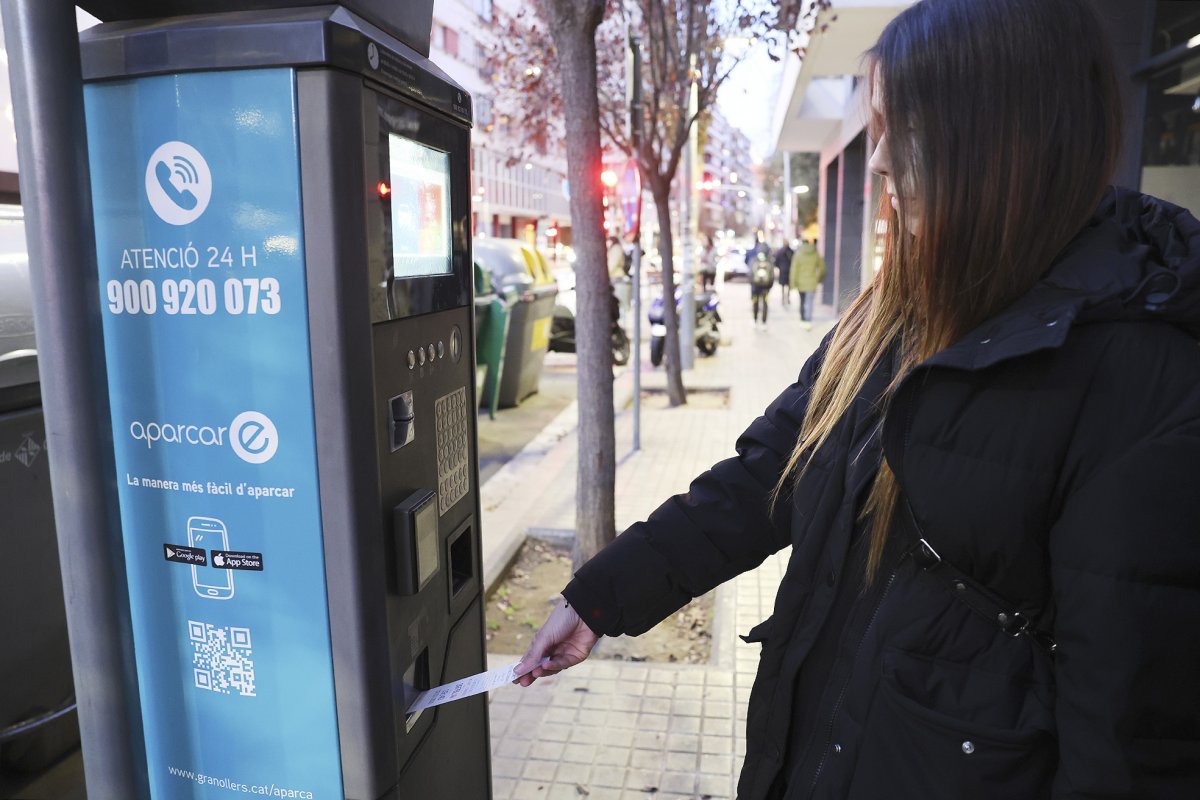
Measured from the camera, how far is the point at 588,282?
15.4 ft

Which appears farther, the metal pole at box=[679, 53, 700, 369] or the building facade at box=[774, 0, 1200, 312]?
the metal pole at box=[679, 53, 700, 369]

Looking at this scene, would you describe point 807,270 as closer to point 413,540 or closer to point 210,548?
point 413,540

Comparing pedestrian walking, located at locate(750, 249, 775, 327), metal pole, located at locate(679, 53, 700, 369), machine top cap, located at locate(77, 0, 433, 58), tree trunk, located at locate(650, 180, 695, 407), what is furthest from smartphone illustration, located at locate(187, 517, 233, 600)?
pedestrian walking, located at locate(750, 249, 775, 327)

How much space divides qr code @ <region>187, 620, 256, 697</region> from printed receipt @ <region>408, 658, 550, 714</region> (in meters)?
0.32

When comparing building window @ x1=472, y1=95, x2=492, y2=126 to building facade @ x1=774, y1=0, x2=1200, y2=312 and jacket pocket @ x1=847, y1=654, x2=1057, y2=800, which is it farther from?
jacket pocket @ x1=847, y1=654, x2=1057, y2=800

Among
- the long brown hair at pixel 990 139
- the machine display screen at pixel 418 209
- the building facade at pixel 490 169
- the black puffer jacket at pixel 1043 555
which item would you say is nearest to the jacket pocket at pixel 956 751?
the black puffer jacket at pixel 1043 555

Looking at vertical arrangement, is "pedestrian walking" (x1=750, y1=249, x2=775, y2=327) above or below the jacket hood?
below

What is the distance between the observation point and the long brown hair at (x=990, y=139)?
1.25 metres

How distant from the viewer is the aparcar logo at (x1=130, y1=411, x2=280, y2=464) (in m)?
1.60

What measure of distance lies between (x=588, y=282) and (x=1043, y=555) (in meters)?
3.63

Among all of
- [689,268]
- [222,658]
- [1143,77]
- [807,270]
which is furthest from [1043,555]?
[807,270]

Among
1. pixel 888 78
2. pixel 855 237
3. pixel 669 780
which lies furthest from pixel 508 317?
pixel 855 237

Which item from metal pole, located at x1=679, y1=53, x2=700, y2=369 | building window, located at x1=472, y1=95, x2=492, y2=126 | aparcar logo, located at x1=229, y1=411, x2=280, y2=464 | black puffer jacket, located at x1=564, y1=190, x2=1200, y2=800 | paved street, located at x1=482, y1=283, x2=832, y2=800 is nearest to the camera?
black puffer jacket, located at x1=564, y1=190, x2=1200, y2=800

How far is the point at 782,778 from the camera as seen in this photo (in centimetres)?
153
